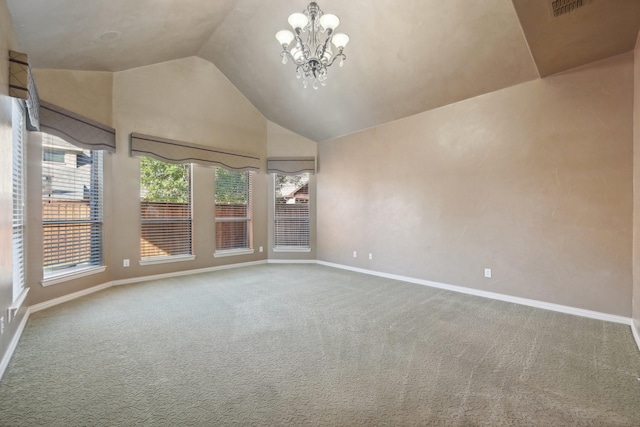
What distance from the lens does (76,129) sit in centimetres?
384

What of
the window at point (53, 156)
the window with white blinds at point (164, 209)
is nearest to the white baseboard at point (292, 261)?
the window with white blinds at point (164, 209)

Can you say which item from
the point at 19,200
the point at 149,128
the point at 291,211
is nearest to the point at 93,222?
the point at 19,200

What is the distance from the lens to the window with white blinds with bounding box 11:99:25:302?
291 cm

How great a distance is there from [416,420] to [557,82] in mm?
3937

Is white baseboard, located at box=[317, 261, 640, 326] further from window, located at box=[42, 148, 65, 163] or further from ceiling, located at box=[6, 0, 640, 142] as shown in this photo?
window, located at box=[42, 148, 65, 163]

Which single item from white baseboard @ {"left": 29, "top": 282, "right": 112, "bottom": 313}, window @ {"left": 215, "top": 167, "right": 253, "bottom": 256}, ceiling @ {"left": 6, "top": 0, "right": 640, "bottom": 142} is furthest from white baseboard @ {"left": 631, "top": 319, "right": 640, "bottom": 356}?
white baseboard @ {"left": 29, "top": 282, "right": 112, "bottom": 313}

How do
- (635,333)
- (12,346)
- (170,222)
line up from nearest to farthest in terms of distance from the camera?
(12,346), (635,333), (170,222)

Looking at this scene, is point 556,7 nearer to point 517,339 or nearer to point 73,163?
point 517,339

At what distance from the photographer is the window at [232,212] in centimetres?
591

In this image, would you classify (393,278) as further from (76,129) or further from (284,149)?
(76,129)

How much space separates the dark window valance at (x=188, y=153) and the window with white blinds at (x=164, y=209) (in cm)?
20

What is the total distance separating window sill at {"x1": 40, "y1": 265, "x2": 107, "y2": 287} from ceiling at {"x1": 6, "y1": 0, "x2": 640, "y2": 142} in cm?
256

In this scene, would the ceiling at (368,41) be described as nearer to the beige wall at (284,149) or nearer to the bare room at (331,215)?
the bare room at (331,215)

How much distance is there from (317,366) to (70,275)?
374cm
